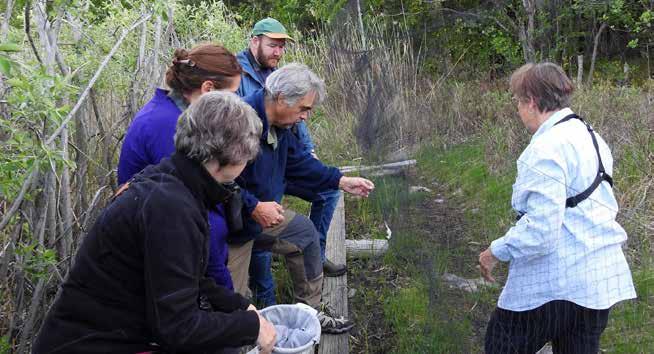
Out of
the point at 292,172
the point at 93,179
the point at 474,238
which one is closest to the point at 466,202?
the point at 474,238

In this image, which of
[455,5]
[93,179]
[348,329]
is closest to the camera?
[348,329]

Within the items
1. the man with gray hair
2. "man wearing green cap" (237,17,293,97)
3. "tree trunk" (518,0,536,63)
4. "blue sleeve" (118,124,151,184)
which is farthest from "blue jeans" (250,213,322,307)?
"tree trunk" (518,0,536,63)

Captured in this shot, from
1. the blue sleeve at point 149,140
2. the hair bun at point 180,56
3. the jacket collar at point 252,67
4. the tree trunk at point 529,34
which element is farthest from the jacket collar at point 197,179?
the tree trunk at point 529,34

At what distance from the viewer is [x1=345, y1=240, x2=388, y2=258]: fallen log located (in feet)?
16.1

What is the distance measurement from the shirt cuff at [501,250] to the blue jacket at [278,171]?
1.09 metres

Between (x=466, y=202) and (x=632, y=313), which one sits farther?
(x=466, y=202)

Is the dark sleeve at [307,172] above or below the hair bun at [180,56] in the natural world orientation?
below

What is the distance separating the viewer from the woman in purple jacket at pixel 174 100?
276 cm

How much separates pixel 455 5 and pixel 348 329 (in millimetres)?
8816

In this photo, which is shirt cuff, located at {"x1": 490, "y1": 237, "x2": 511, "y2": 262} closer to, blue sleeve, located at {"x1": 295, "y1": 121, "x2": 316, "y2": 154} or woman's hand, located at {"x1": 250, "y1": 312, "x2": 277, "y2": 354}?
woman's hand, located at {"x1": 250, "y1": 312, "x2": 277, "y2": 354}

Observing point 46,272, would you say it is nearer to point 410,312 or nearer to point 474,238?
point 410,312

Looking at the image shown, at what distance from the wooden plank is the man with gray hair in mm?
71

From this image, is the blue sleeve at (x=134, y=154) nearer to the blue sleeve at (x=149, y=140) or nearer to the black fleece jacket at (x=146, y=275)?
the blue sleeve at (x=149, y=140)

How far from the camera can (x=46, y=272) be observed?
3.05 m
